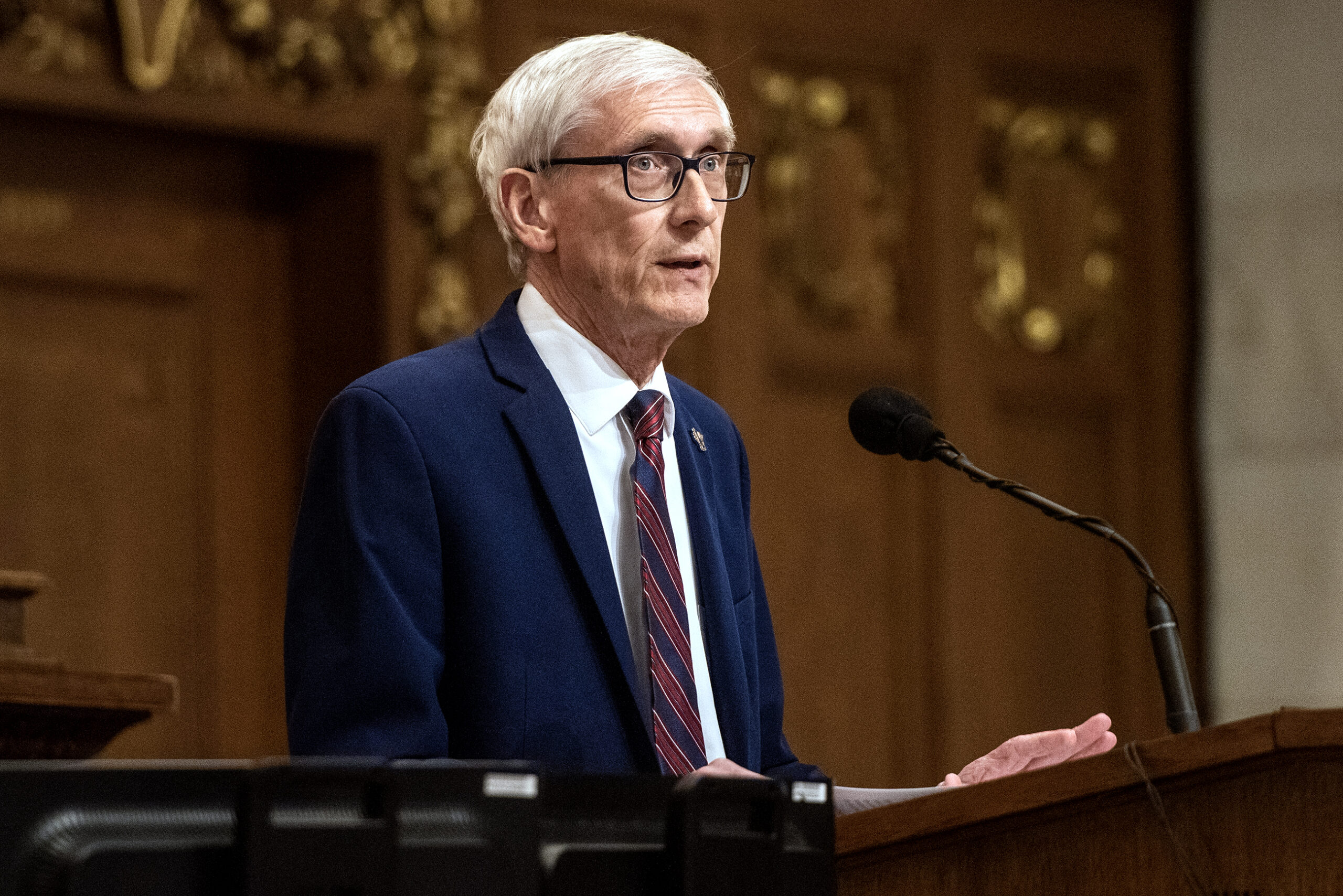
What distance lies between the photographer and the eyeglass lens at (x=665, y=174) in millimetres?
2439

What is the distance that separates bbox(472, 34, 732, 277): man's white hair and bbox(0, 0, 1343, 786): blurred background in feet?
6.10

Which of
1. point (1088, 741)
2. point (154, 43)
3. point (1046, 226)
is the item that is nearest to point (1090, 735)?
point (1088, 741)

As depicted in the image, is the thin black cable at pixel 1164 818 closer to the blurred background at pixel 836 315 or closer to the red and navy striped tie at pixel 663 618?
the red and navy striped tie at pixel 663 618

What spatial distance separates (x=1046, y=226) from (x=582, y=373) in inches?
131

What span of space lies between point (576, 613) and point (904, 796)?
1.78ft

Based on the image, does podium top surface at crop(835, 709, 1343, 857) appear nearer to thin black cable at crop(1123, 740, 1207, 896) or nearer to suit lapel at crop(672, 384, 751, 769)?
thin black cable at crop(1123, 740, 1207, 896)

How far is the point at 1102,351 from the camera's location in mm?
5520

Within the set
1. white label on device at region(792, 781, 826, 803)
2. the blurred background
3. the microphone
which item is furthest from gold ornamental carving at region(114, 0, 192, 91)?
white label on device at region(792, 781, 826, 803)

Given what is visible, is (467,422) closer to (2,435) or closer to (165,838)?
(165,838)

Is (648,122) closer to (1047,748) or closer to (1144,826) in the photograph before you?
(1047,748)

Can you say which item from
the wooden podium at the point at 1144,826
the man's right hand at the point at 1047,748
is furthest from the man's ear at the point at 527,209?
the wooden podium at the point at 1144,826

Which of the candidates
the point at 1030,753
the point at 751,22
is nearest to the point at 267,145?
the point at 751,22

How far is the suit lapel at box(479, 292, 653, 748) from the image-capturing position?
2.19 m

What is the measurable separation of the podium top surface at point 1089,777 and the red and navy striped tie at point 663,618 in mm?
438
